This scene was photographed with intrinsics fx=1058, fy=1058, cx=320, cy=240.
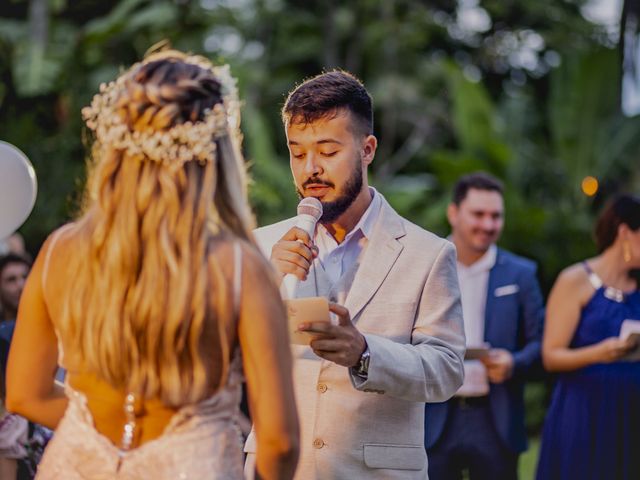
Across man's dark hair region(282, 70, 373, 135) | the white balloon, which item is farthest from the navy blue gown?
the white balloon

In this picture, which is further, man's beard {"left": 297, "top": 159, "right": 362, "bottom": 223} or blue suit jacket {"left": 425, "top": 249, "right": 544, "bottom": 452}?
blue suit jacket {"left": 425, "top": 249, "right": 544, "bottom": 452}

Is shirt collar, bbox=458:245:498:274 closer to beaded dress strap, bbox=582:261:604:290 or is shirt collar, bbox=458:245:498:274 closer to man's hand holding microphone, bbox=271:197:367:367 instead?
beaded dress strap, bbox=582:261:604:290

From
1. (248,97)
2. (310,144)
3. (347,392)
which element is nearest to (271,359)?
(347,392)

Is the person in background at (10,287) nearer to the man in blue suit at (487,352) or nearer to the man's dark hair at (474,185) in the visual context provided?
the man in blue suit at (487,352)

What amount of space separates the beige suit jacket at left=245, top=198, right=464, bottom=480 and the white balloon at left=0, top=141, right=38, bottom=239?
178 centimetres

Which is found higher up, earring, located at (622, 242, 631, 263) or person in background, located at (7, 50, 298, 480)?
earring, located at (622, 242, 631, 263)

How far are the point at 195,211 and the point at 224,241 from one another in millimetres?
98

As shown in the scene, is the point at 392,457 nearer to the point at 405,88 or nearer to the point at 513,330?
the point at 513,330

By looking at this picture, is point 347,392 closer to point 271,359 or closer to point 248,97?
point 271,359

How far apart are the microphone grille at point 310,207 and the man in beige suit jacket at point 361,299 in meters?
0.10

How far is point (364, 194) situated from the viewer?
3.78 meters

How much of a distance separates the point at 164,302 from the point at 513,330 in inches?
161

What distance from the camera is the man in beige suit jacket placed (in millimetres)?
3334

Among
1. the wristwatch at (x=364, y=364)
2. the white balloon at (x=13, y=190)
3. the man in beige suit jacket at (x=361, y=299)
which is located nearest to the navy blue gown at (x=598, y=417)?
the man in beige suit jacket at (x=361, y=299)
